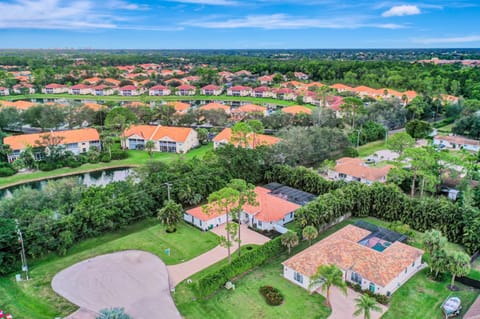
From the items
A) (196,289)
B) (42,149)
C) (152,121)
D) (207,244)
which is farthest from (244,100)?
(196,289)

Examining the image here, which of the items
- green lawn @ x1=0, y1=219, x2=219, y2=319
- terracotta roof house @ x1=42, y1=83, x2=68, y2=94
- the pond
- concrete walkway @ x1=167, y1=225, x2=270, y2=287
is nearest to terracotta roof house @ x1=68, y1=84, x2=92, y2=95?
terracotta roof house @ x1=42, y1=83, x2=68, y2=94

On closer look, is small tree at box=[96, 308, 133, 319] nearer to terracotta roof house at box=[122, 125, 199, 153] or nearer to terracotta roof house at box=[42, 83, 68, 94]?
terracotta roof house at box=[122, 125, 199, 153]

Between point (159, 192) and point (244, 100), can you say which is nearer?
point (159, 192)

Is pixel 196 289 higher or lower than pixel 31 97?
lower

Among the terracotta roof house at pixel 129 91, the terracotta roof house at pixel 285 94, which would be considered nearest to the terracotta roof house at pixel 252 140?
the terracotta roof house at pixel 285 94

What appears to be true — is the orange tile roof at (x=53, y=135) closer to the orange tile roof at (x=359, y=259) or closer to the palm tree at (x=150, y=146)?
the palm tree at (x=150, y=146)

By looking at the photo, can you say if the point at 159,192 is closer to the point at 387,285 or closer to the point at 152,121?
the point at 387,285
